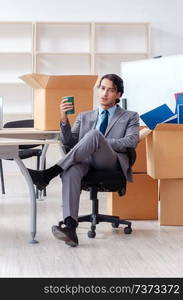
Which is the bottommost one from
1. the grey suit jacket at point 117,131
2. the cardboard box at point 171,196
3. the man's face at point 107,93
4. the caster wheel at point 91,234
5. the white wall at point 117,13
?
the caster wheel at point 91,234

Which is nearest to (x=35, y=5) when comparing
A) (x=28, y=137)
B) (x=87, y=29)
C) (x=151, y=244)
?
(x=87, y=29)

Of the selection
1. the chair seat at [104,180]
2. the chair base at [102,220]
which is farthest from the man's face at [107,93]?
the chair base at [102,220]

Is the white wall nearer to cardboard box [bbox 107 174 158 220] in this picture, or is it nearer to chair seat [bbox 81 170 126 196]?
cardboard box [bbox 107 174 158 220]

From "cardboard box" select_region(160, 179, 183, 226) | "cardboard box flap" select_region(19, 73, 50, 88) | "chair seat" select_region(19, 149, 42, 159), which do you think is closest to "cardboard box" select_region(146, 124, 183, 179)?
"cardboard box" select_region(160, 179, 183, 226)

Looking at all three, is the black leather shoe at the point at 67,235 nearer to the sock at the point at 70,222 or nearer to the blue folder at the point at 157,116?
the sock at the point at 70,222

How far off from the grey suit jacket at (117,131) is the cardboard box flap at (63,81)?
0.96 ft

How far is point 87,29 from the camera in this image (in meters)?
7.52

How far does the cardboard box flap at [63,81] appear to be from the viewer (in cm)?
418

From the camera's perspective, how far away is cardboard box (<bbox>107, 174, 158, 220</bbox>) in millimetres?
4344

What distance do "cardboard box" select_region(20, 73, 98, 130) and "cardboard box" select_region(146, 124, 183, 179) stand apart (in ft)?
2.03

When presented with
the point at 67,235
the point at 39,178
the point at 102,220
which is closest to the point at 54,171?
the point at 39,178

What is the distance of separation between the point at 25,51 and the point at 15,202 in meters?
2.72

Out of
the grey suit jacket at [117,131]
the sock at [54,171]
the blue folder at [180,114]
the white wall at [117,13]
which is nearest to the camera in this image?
the sock at [54,171]

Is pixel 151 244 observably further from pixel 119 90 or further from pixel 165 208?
pixel 119 90
